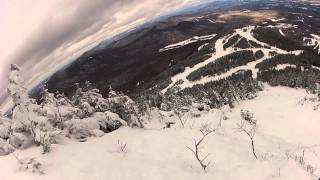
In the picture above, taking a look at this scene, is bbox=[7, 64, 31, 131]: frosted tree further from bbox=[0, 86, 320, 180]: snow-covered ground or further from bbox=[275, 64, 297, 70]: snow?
bbox=[275, 64, 297, 70]: snow

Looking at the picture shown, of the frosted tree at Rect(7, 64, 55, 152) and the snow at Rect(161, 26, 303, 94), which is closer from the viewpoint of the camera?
the frosted tree at Rect(7, 64, 55, 152)

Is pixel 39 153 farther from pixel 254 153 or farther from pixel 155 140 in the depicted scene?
pixel 254 153

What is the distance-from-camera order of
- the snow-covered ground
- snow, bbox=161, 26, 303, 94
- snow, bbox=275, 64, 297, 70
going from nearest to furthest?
1. the snow-covered ground
2. snow, bbox=275, 64, 297, 70
3. snow, bbox=161, 26, 303, 94

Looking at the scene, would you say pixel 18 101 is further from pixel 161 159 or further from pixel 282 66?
pixel 282 66

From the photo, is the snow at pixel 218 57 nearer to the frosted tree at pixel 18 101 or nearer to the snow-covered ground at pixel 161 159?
the snow-covered ground at pixel 161 159

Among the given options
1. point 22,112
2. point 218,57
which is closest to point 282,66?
point 218,57

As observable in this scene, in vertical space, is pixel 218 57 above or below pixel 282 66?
below

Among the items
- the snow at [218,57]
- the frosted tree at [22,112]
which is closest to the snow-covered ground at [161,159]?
the frosted tree at [22,112]

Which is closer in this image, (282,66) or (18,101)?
(18,101)

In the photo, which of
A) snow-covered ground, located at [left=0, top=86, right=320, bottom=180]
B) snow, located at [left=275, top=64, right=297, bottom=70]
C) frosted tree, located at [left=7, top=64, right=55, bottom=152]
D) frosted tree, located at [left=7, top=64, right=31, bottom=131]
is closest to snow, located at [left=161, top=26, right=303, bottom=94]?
snow, located at [left=275, top=64, right=297, bottom=70]

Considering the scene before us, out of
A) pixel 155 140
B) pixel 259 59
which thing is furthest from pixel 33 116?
pixel 259 59

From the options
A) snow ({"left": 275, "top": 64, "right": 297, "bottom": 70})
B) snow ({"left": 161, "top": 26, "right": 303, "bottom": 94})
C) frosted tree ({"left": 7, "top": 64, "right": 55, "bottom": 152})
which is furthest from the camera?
snow ({"left": 161, "top": 26, "right": 303, "bottom": 94})
